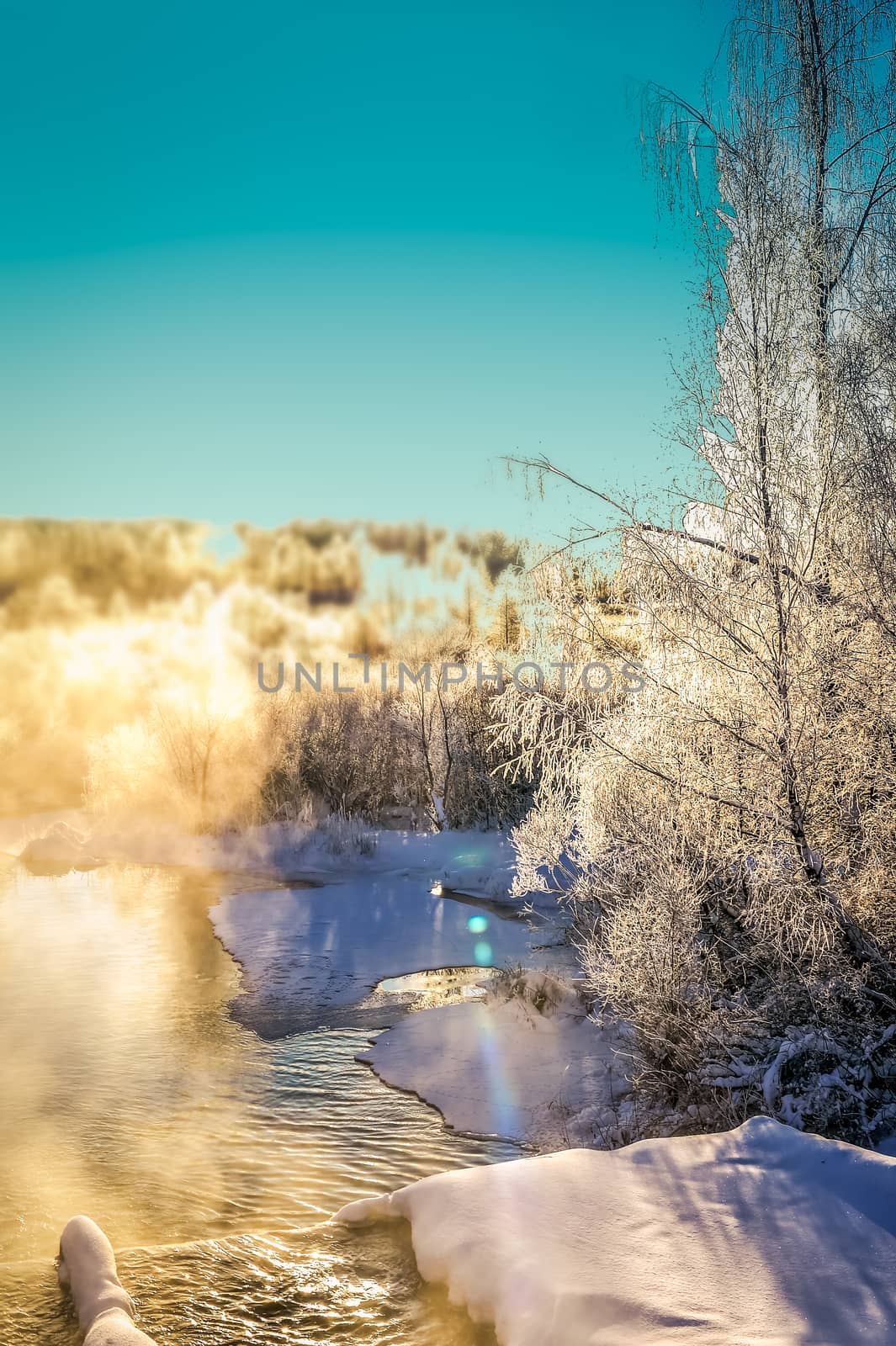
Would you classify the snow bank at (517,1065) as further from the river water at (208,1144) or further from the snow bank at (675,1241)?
the snow bank at (675,1241)

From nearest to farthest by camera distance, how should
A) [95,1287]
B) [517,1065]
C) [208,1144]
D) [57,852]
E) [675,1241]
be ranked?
[675,1241] < [95,1287] < [208,1144] < [517,1065] < [57,852]

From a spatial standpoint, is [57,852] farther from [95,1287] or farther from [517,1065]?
[95,1287]

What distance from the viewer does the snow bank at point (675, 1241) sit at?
133 inches

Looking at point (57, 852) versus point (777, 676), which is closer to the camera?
point (777, 676)

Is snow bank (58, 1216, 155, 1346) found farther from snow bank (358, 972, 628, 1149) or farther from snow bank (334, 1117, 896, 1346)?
snow bank (358, 972, 628, 1149)

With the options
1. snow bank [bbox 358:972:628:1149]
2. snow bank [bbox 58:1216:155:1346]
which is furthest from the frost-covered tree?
snow bank [bbox 58:1216:155:1346]

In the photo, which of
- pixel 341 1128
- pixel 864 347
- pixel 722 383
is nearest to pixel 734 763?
pixel 722 383

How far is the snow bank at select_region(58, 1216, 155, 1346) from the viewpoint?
3797mm

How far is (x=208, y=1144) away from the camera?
6.69 meters

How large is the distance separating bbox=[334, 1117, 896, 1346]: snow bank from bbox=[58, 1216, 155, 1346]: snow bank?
1.17m

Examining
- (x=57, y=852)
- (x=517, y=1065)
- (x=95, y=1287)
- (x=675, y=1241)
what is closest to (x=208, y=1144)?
(x=95, y=1287)

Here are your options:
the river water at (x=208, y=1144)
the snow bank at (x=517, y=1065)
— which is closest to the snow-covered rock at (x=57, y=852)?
the river water at (x=208, y=1144)

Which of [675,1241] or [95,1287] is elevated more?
[675,1241]

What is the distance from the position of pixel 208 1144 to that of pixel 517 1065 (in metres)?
2.59
